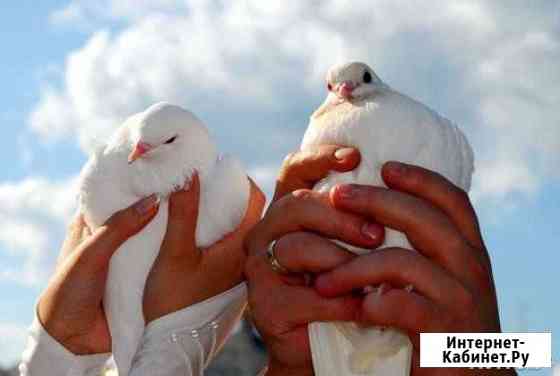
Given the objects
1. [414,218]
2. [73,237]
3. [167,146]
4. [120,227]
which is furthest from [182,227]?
[414,218]

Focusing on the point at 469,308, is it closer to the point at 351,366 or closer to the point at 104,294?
the point at 351,366

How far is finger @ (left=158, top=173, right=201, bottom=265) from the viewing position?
3205mm

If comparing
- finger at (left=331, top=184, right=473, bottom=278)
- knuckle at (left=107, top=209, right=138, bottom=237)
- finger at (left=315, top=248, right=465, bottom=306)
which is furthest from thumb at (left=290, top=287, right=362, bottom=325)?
knuckle at (left=107, top=209, right=138, bottom=237)

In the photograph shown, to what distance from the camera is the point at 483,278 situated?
8.55 feet

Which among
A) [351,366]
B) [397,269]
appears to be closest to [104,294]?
[351,366]

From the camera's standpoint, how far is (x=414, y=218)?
8.60ft

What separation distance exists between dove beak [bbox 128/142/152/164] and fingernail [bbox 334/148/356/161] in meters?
0.88

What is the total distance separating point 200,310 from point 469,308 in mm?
1102

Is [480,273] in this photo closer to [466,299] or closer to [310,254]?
[466,299]

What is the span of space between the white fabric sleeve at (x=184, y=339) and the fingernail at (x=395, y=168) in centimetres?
87

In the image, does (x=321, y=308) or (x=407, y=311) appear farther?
(x=321, y=308)

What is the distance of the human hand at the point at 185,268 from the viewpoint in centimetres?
321

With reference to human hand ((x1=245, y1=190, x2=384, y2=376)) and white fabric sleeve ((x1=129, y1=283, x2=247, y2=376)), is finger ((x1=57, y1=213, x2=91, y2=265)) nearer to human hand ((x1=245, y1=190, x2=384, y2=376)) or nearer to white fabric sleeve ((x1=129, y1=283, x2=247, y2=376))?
white fabric sleeve ((x1=129, y1=283, x2=247, y2=376))

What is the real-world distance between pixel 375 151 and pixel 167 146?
1.01 meters
